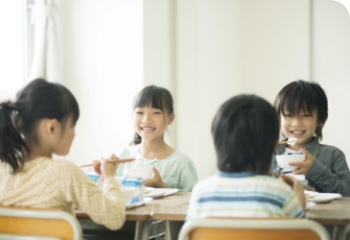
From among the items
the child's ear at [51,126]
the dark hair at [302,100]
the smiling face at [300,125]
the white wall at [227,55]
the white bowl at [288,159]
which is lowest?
the white bowl at [288,159]

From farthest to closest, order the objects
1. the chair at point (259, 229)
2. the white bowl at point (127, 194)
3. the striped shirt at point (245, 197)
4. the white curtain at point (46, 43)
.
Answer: the white curtain at point (46, 43)
the white bowl at point (127, 194)
the striped shirt at point (245, 197)
the chair at point (259, 229)

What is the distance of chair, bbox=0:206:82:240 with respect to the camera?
1.09m

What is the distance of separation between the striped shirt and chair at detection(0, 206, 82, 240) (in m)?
0.38

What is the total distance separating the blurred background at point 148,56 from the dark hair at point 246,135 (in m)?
1.92

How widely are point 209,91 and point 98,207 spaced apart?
98.4 inches

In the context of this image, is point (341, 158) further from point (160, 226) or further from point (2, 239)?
point (2, 239)

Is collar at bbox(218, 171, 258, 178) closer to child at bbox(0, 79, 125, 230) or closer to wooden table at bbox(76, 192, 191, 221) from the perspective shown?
wooden table at bbox(76, 192, 191, 221)

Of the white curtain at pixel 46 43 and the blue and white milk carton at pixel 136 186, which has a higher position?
the white curtain at pixel 46 43

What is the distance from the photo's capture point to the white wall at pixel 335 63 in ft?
10.7

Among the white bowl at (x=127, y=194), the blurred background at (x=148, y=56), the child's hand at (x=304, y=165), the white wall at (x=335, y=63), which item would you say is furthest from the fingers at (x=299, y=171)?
the white wall at (x=335, y=63)

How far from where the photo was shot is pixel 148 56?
3.18m

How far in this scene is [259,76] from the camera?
377 centimetres

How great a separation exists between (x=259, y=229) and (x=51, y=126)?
76cm

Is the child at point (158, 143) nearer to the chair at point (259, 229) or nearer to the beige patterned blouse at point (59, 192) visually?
the beige patterned blouse at point (59, 192)
